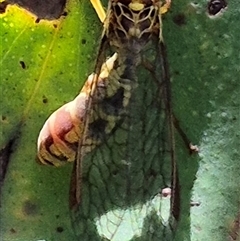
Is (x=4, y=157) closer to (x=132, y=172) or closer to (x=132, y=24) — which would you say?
(x=132, y=172)

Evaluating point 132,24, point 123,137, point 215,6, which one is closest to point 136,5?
point 132,24

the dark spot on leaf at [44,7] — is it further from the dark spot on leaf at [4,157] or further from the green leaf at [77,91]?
the dark spot on leaf at [4,157]

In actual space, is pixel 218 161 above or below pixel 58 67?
below

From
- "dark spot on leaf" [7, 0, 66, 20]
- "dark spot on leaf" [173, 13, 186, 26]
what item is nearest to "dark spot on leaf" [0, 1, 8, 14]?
"dark spot on leaf" [7, 0, 66, 20]

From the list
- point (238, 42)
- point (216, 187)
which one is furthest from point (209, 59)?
point (216, 187)

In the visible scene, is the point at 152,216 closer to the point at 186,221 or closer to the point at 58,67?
the point at 186,221

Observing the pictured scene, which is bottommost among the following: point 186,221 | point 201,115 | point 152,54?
point 186,221
